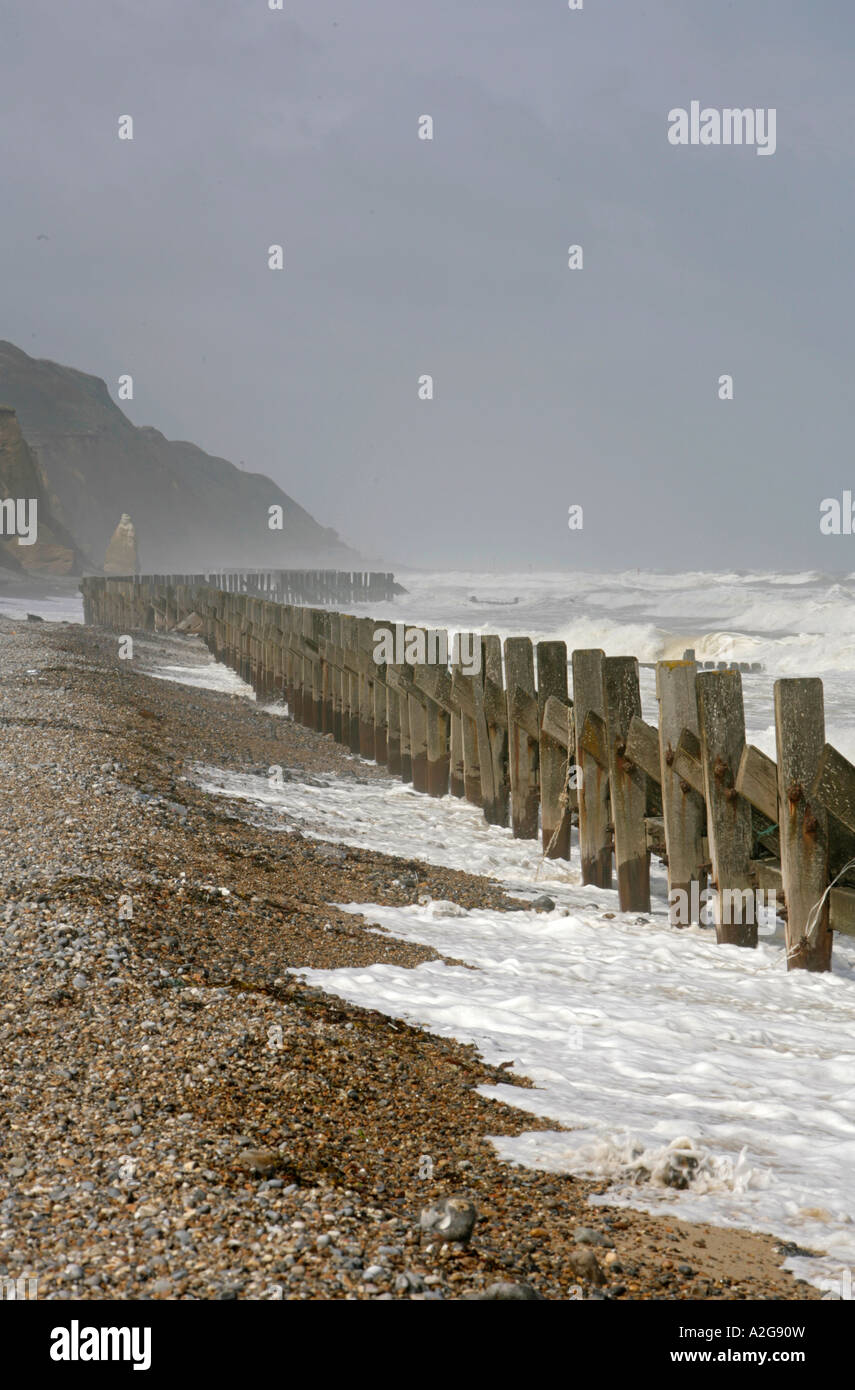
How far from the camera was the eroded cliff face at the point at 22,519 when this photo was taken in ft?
227

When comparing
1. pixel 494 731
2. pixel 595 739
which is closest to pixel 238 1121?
pixel 595 739

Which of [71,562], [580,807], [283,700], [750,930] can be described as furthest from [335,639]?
[71,562]

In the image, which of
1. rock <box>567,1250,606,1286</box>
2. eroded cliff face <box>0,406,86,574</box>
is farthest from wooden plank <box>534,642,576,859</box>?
eroded cliff face <box>0,406,86,574</box>

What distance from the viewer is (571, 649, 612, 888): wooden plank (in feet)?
25.1

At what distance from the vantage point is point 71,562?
75.9 meters

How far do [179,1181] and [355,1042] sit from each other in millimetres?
1348

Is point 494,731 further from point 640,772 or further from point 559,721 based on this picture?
point 640,772

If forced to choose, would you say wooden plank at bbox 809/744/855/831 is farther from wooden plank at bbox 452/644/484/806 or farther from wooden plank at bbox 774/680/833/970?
wooden plank at bbox 452/644/484/806

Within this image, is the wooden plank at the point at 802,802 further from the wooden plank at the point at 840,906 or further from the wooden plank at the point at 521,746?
the wooden plank at the point at 521,746

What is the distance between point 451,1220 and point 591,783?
503 cm

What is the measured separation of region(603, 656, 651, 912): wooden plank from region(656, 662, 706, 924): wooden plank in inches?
19.1

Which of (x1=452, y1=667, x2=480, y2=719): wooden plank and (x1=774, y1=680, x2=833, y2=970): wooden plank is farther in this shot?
(x1=452, y1=667, x2=480, y2=719): wooden plank
